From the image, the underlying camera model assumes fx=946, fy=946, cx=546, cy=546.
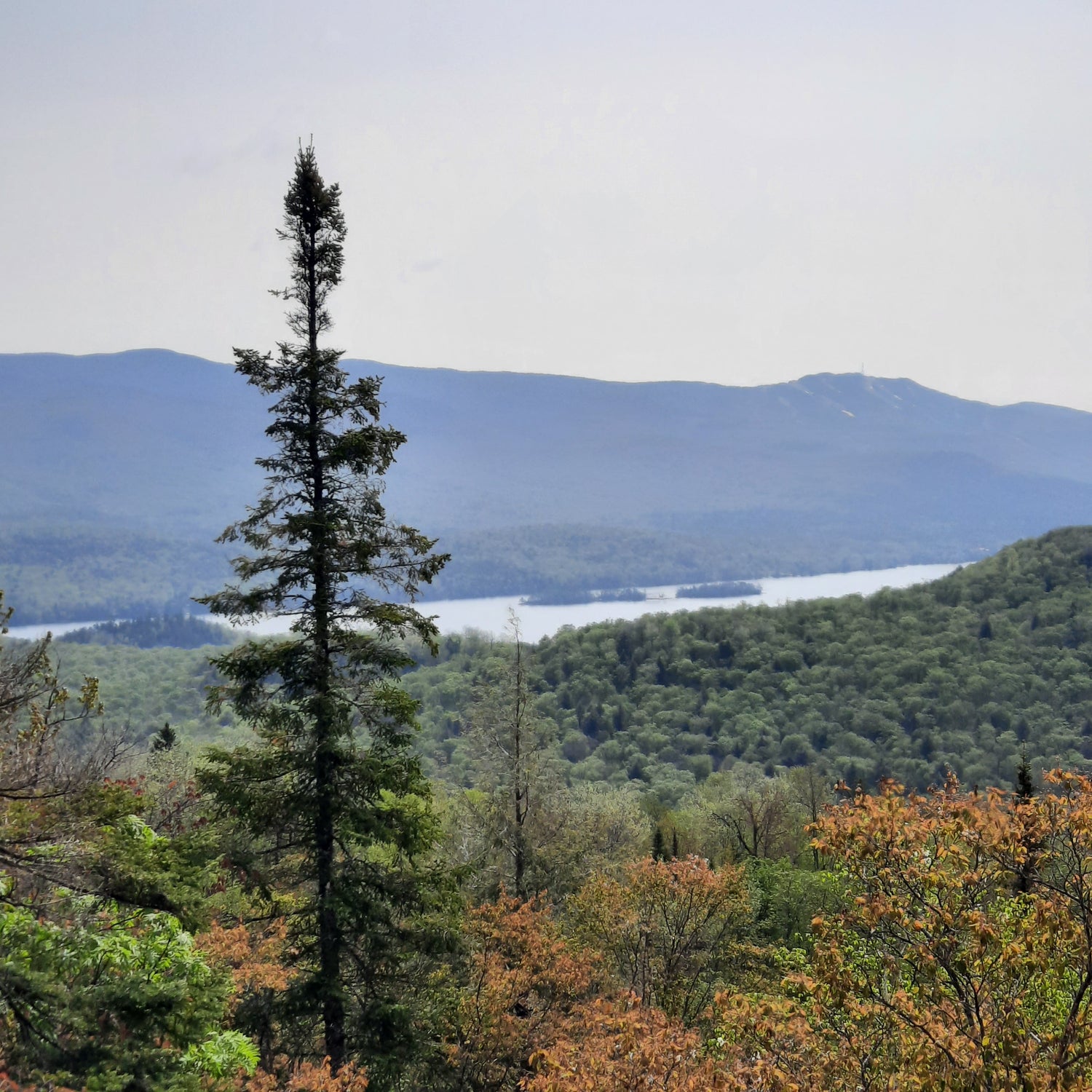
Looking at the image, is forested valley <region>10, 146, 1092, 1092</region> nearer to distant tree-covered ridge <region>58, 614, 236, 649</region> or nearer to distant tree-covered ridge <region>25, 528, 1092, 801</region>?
distant tree-covered ridge <region>25, 528, 1092, 801</region>

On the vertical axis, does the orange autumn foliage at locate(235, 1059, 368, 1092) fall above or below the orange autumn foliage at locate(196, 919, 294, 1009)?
above

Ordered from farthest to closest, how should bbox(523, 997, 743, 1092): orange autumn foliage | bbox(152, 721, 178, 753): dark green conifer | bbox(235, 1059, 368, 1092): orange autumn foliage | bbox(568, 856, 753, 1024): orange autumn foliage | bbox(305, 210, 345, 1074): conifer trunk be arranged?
bbox(152, 721, 178, 753): dark green conifer
bbox(568, 856, 753, 1024): orange autumn foliage
bbox(305, 210, 345, 1074): conifer trunk
bbox(235, 1059, 368, 1092): orange autumn foliage
bbox(523, 997, 743, 1092): orange autumn foliage

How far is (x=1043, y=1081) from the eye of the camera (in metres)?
6.19

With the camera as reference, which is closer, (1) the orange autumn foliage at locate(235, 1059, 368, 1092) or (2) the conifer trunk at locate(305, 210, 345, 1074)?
(1) the orange autumn foliage at locate(235, 1059, 368, 1092)

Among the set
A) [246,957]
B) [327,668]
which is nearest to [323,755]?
[327,668]

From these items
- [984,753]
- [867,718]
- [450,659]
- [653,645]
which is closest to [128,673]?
[450,659]

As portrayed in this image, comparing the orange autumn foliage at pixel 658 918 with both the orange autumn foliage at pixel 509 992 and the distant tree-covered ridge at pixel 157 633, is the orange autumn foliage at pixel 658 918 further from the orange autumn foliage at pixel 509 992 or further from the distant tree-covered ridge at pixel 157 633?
the distant tree-covered ridge at pixel 157 633

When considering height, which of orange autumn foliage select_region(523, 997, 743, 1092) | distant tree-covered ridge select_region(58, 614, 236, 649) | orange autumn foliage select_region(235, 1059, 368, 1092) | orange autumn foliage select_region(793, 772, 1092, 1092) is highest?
orange autumn foliage select_region(793, 772, 1092, 1092)

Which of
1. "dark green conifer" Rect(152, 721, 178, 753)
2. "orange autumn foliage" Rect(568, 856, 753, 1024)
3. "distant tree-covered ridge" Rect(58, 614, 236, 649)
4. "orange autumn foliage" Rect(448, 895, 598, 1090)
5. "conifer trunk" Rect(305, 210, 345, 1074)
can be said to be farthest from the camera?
"distant tree-covered ridge" Rect(58, 614, 236, 649)

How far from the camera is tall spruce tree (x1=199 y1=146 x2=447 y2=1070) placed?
11.7m

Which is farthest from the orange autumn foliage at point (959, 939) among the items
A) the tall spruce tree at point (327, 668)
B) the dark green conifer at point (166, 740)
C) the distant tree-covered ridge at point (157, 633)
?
the distant tree-covered ridge at point (157, 633)

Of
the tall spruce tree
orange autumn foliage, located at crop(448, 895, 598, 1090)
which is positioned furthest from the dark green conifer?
the tall spruce tree

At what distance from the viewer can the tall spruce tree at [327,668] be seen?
38.4 feet

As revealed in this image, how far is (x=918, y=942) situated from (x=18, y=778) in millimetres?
Answer: 8424
